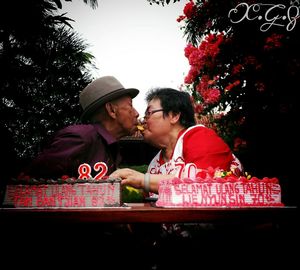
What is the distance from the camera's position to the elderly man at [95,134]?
9.29ft

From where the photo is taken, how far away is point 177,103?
3.66 meters

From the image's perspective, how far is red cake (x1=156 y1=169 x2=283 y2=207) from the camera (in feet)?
7.67

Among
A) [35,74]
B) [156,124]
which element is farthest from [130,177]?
[35,74]

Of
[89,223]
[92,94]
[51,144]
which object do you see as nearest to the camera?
[89,223]

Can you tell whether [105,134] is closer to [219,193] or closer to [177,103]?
[177,103]

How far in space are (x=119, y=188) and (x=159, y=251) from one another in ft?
1.96

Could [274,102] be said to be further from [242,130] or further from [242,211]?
[242,211]

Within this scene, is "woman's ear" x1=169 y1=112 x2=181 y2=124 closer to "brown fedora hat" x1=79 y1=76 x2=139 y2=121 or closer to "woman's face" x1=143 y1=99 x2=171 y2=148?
"woman's face" x1=143 y1=99 x2=171 y2=148

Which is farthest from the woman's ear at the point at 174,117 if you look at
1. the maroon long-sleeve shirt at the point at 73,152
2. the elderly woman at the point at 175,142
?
the maroon long-sleeve shirt at the point at 73,152

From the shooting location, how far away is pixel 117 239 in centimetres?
243

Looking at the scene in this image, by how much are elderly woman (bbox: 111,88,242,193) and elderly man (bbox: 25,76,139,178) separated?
222 mm

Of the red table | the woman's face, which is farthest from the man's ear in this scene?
the red table

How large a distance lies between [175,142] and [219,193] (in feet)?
4.65

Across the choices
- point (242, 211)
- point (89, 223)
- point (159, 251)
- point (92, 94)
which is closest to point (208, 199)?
point (242, 211)
